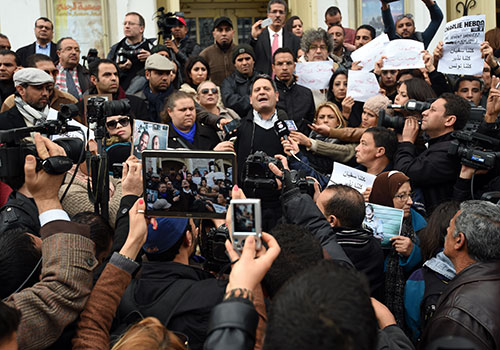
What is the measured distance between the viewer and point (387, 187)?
3723 mm

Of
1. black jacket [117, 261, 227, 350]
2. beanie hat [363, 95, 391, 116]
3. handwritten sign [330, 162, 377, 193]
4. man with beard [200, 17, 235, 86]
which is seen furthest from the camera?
man with beard [200, 17, 235, 86]

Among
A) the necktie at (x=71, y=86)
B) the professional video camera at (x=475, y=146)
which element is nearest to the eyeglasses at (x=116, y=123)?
the professional video camera at (x=475, y=146)

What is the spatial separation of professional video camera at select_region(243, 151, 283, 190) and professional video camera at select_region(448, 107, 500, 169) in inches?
49.2

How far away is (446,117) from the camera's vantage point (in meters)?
4.04

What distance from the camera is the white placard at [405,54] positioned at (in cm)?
546

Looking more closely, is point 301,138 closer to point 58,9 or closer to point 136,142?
point 136,142

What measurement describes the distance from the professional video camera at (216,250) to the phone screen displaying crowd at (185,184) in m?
0.18

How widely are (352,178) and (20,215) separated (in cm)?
218

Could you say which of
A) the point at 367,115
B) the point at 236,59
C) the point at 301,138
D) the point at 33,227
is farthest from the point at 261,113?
the point at 33,227

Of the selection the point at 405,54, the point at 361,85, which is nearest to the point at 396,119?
the point at 361,85

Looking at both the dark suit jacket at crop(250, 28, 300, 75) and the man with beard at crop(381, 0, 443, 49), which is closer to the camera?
the man with beard at crop(381, 0, 443, 49)

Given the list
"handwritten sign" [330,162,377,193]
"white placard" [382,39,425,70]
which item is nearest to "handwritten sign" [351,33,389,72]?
"white placard" [382,39,425,70]

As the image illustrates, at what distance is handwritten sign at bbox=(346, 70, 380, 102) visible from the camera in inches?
214

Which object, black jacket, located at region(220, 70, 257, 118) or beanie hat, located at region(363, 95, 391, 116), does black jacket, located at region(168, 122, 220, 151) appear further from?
beanie hat, located at region(363, 95, 391, 116)
